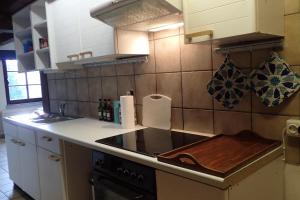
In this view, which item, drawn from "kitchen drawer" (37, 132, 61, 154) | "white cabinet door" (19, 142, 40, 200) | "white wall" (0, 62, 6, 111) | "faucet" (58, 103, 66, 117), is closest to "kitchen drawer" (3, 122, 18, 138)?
"white cabinet door" (19, 142, 40, 200)

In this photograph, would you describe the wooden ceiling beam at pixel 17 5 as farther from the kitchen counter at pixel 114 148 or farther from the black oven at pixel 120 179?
the black oven at pixel 120 179

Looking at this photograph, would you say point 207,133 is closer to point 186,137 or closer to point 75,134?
point 186,137

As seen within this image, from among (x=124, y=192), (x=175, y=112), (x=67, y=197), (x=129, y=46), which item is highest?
(x=129, y=46)

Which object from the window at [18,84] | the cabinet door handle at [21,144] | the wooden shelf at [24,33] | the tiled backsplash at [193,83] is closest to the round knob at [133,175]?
the tiled backsplash at [193,83]

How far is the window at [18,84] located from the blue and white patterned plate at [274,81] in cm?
554

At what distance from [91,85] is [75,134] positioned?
0.78 m

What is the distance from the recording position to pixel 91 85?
257 cm

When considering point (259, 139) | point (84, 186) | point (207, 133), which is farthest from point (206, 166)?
point (84, 186)

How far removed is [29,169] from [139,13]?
1.85m

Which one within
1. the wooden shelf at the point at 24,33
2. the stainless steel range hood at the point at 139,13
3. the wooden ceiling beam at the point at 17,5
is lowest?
the stainless steel range hood at the point at 139,13

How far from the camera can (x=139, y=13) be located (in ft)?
4.75

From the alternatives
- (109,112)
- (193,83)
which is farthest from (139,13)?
(109,112)

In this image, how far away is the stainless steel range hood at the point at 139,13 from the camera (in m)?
1.31

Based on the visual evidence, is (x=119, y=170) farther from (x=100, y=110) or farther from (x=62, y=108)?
(x=62, y=108)
